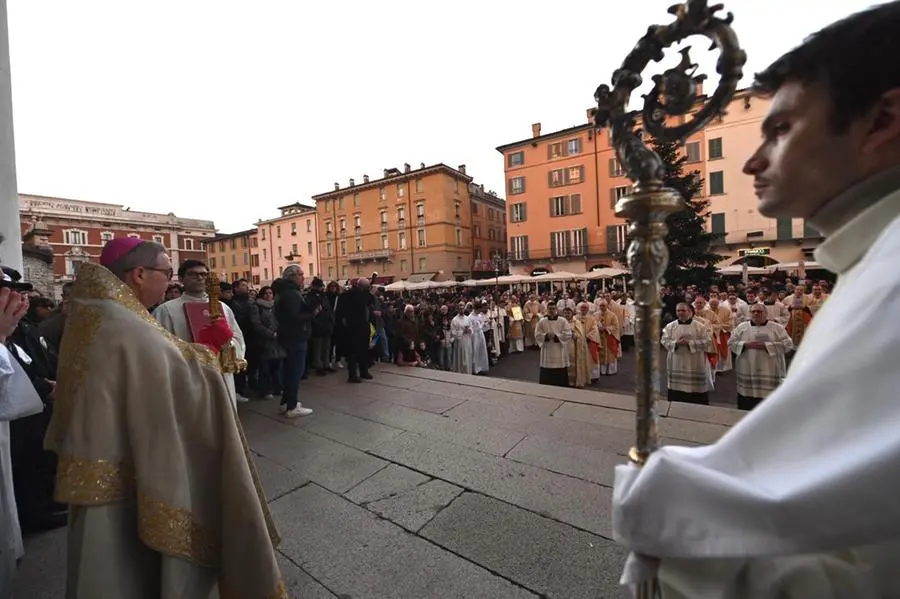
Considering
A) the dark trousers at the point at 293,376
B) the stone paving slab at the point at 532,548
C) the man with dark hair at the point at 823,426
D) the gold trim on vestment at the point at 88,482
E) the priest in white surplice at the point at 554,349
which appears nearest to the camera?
the man with dark hair at the point at 823,426

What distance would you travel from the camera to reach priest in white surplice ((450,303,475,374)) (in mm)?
12227

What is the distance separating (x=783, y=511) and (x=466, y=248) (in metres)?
51.5

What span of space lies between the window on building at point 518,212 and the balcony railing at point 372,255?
15.6m

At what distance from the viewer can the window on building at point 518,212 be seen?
41.7 meters

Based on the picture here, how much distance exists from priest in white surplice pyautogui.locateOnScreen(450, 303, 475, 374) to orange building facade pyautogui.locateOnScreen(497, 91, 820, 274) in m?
24.9

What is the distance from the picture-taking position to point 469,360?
40.8 ft

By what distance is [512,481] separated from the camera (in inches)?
143

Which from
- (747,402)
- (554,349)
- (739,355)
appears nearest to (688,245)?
(554,349)

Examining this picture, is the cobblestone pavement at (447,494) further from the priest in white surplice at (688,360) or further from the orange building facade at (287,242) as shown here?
the orange building facade at (287,242)

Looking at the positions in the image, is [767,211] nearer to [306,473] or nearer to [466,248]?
[306,473]

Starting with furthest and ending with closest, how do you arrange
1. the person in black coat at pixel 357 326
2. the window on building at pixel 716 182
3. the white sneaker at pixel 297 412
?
the window on building at pixel 716 182 < the person in black coat at pixel 357 326 < the white sneaker at pixel 297 412

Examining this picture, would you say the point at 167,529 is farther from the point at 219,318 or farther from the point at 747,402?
the point at 747,402

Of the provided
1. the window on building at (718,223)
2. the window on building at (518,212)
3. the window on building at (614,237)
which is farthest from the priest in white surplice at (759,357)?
the window on building at (518,212)

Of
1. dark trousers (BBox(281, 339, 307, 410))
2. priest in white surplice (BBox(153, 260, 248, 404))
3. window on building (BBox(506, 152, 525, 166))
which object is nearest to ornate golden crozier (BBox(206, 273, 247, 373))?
priest in white surplice (BBox(153, 260, 248, 404))
